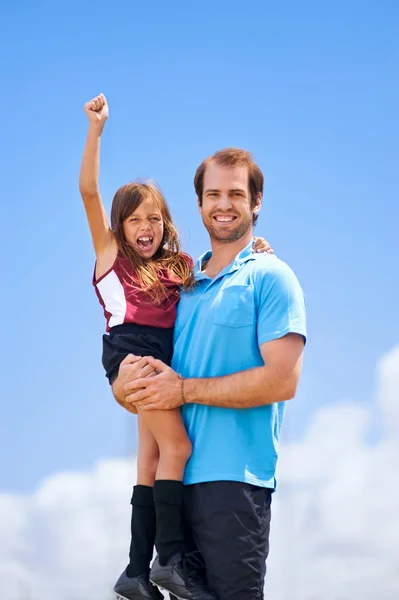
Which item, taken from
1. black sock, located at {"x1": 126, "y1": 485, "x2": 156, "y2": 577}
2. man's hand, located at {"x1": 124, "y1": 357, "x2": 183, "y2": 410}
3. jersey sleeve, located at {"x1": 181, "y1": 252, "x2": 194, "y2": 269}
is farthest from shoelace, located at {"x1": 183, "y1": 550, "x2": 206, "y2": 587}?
jersey sleeve, located at {"x1": 181, "y1": 252, "x2": 194, "y2": 269}

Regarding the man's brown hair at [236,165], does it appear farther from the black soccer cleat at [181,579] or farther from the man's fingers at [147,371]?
the black soccer cleat at [181,579]

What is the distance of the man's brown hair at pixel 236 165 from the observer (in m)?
4.74

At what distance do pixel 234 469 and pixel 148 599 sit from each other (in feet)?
2.91

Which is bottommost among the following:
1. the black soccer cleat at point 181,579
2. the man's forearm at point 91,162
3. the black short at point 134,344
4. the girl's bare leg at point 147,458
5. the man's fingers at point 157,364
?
the black soccer cleat at point 181,579

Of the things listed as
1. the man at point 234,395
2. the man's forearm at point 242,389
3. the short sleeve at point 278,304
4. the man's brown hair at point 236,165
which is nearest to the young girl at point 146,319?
the man at point 234,395

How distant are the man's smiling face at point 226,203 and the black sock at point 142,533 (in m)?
1.60

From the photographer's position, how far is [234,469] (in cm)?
413

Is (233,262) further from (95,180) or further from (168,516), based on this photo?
(168,516)

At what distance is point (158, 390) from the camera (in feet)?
13.7

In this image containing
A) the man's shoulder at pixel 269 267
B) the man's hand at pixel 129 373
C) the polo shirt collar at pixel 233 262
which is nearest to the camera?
A: the man's hand at pixel 129 373

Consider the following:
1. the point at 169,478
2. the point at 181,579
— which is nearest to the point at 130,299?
the point at 169,478

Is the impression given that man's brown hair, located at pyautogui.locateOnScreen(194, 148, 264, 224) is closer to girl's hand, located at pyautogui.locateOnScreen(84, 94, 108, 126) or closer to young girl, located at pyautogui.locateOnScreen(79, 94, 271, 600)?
young girl, located at pyautogui.locateOnScreen(79, 94, 271, 600)

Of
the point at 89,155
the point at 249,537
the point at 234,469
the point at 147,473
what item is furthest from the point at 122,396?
the point at 89,155

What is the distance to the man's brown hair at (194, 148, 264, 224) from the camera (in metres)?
4.74
